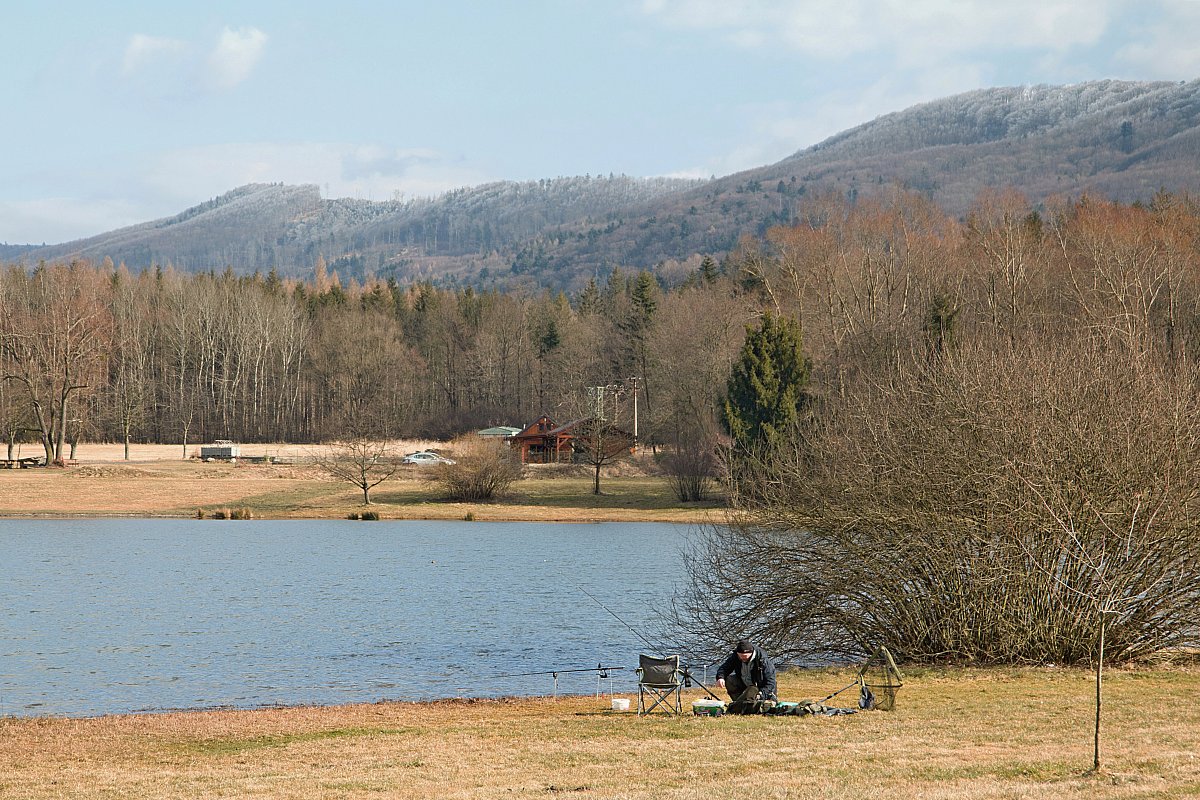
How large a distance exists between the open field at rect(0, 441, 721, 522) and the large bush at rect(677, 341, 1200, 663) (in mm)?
Answer: 38788

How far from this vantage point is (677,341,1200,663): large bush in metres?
22.0

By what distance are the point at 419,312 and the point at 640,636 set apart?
115930 mm

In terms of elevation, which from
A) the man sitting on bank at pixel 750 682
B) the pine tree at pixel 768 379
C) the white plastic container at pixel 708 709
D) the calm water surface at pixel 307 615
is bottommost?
the calm water surface at pixel 307 615

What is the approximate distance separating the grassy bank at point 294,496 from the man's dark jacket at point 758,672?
4412cm

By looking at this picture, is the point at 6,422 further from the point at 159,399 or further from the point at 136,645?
the point at 136,645

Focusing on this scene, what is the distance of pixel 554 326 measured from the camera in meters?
128

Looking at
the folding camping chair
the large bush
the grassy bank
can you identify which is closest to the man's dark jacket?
the folding camping chair

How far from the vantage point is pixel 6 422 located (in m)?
90.1

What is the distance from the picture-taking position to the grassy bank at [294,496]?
70.6m

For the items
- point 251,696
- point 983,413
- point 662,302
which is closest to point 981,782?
point 983,413

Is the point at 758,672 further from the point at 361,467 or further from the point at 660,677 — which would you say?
the point at 361,467

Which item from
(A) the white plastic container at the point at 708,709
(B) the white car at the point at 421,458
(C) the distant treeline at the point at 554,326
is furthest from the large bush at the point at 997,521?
(B) the white car at the point at 421,458

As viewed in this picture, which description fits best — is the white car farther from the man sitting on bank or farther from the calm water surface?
the man sitting on bank

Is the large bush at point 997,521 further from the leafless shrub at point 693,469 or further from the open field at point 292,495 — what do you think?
the leafless shrub at point 693,469
